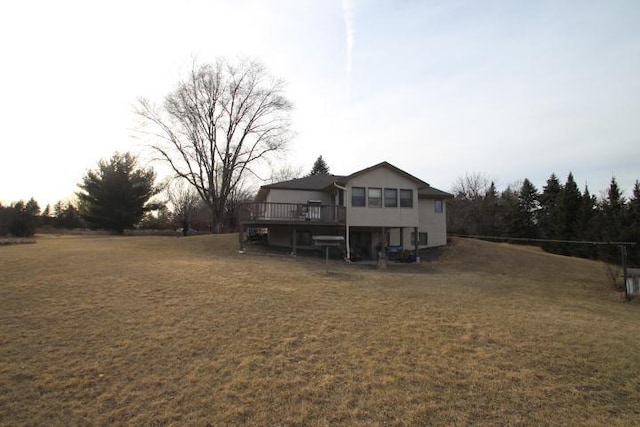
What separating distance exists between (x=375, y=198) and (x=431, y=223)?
20.1 feet

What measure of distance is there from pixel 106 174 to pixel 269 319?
110 ft

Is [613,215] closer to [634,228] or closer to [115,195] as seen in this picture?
[634,228]

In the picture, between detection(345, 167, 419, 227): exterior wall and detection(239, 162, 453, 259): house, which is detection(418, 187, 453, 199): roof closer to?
detection(239, 162, 453, 259): house

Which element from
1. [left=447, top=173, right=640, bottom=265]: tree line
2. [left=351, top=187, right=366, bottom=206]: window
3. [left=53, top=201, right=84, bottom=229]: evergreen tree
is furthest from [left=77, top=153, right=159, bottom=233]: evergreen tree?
[left=447, top=173, right=640, bottom=265]: tree line

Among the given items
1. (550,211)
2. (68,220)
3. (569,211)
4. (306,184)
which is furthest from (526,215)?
(68,220)

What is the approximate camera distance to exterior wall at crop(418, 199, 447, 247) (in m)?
26.4

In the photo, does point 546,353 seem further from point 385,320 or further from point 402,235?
point 402,235

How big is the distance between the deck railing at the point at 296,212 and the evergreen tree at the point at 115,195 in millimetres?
19055

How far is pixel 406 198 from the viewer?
23422 millimetres

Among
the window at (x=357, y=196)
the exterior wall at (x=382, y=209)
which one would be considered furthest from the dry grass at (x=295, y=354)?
the window at (x=357, y=196)

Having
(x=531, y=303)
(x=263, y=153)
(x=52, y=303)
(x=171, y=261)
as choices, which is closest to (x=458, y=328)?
(x=531, y=303)

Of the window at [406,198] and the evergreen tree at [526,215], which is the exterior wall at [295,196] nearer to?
the window at [406,198]

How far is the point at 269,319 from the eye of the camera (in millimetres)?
8039

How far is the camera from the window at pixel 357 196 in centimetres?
2238
